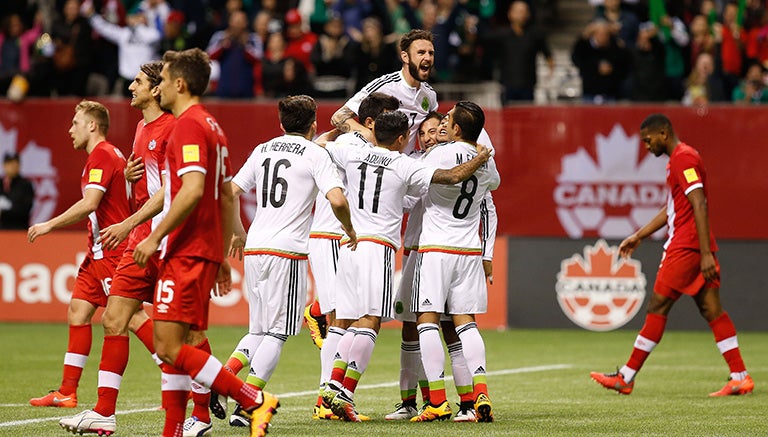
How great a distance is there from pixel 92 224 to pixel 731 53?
12517 mm

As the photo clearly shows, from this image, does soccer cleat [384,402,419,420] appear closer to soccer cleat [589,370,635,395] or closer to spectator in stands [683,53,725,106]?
soccer cleat [589,370,635,395]

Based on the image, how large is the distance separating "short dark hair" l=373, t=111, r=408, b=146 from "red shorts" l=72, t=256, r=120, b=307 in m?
2.28

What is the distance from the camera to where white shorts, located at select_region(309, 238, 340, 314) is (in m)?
10.9

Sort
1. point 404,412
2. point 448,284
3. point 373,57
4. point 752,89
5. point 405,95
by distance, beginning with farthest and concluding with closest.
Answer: point 373,57 → point 752,89 → point 405,95 → point 404,412 → point 448,284

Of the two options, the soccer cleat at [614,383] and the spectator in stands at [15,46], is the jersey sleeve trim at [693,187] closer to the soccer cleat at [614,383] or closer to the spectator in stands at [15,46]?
the soccer cleat at [614,383]

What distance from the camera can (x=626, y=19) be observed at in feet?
70.3

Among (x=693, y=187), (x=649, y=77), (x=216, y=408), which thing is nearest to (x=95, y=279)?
(x=216, y=408)

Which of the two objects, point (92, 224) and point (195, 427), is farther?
point (92, 224)

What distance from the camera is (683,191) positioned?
472 inches

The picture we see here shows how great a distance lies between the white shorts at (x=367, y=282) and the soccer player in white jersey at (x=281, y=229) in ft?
1.25

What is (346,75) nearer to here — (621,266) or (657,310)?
(621,266)

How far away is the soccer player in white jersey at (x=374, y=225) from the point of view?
9766 mm

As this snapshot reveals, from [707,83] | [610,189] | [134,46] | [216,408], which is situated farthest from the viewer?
[134,46]

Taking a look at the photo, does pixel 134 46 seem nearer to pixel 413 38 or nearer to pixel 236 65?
pixel 236 65
